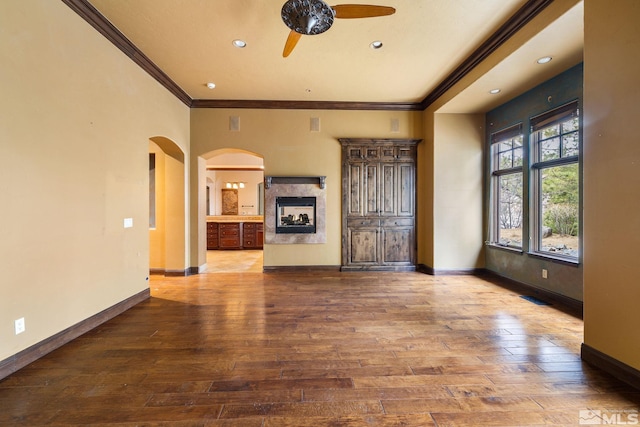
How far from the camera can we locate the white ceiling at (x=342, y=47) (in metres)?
2.80

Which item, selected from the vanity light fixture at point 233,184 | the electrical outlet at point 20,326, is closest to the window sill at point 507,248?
the electrical outlet at point 20,326

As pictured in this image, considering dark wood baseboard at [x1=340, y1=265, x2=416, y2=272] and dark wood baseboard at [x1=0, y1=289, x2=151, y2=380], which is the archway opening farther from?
dark wood baseboard at [x1=0, y1=289, x2=151, y2=380]

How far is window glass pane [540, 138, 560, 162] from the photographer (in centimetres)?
371

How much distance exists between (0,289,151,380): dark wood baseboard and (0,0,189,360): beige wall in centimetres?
6

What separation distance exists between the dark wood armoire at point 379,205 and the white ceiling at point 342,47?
1.15m

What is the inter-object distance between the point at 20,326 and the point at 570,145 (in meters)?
6.25

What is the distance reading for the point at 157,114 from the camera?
4.14 metres

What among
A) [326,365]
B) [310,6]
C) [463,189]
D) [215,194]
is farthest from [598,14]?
[215,194]

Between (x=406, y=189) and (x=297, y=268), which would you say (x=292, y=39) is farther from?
(x=297, y=268)

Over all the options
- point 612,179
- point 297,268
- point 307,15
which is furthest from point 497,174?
point 307,15

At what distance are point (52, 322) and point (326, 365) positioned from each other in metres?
2.56

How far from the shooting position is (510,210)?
15.1 feet

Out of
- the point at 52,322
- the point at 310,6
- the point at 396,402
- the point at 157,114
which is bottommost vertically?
the point at 396,402

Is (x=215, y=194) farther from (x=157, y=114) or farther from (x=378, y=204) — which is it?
(x=378, y=204)
